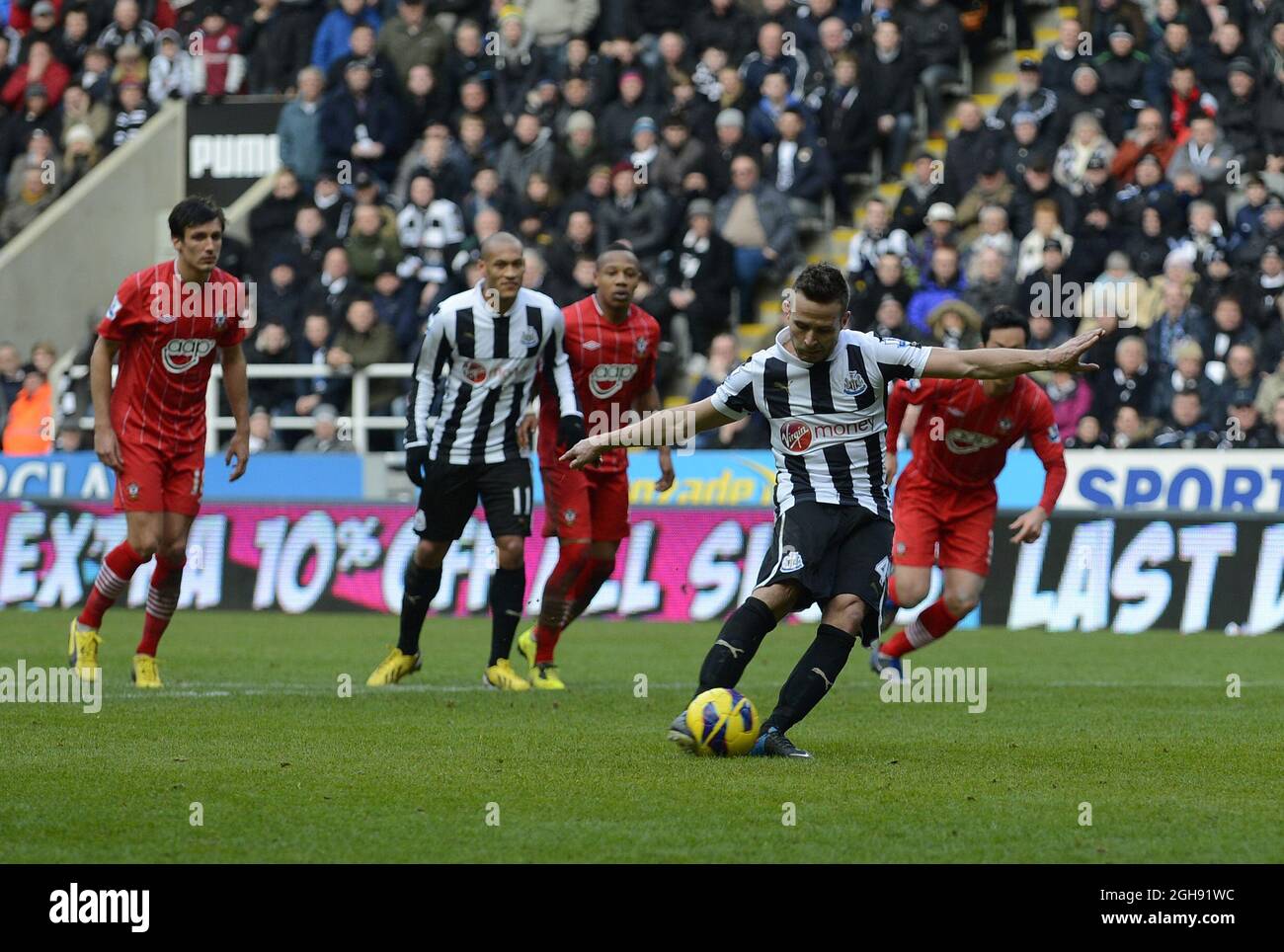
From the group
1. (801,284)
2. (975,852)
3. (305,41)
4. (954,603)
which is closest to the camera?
(975,852)

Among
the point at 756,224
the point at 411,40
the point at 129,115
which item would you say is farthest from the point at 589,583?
the point at 129,115

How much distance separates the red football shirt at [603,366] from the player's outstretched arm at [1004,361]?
13.4 feet

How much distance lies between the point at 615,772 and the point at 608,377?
193 inches

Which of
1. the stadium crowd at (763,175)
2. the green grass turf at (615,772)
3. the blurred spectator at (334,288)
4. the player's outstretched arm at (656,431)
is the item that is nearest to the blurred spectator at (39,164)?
the stadium crowd at (763,175)

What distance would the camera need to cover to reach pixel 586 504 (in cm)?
1298

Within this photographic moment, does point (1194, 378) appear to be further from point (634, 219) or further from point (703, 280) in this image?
point (634, 219)

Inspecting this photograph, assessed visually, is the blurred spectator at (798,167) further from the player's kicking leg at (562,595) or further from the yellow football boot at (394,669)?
the yellow football boot at (394,669)

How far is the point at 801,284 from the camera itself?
890 cm

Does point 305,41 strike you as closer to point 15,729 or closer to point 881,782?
point 15,729

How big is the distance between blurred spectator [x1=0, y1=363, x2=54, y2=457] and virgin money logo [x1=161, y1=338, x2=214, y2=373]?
12.2 meters

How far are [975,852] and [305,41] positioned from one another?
73.8 ft

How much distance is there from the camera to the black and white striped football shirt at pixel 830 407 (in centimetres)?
920

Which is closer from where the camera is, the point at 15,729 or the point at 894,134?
the point at 15,729

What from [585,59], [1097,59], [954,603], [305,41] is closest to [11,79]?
[305,41]
